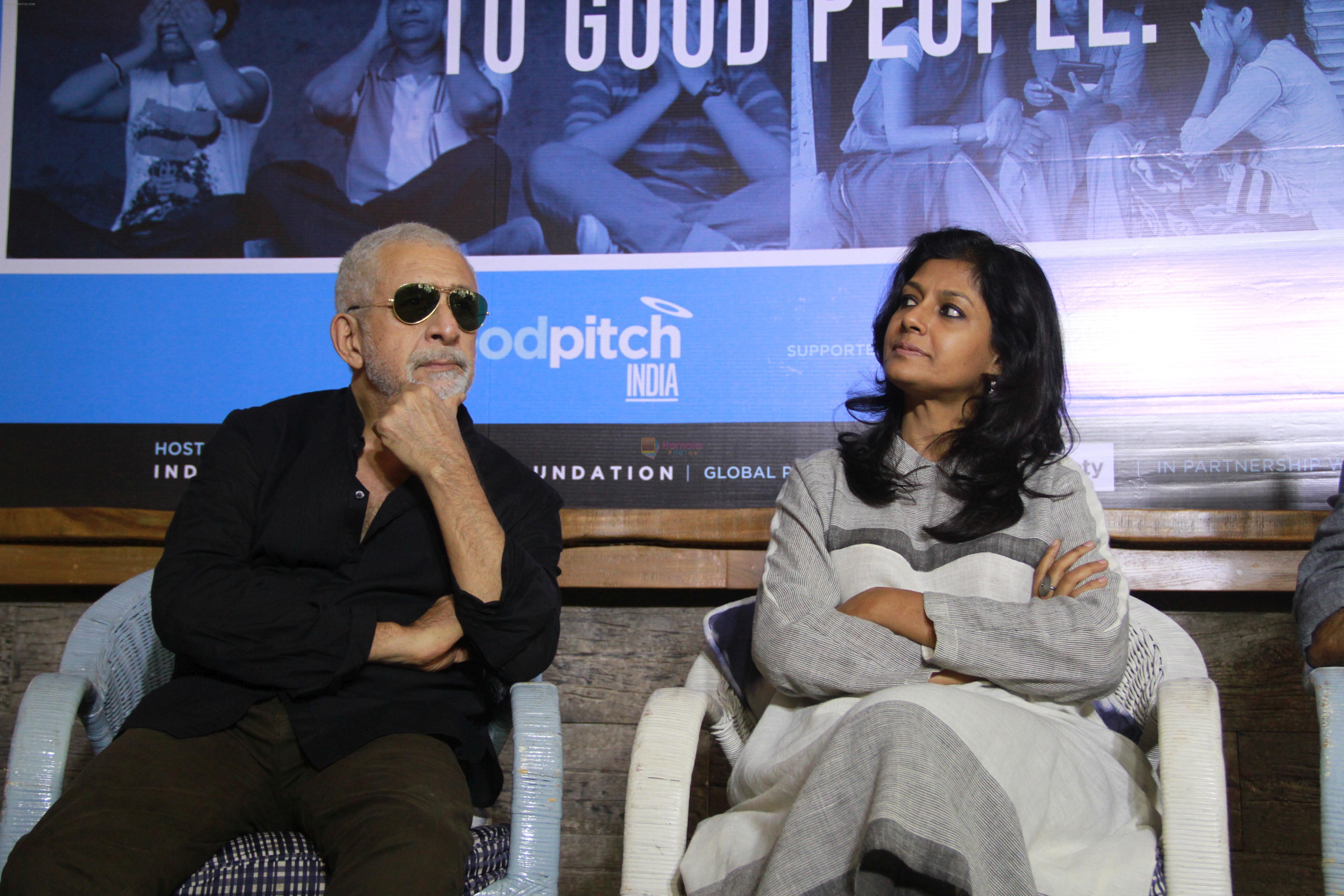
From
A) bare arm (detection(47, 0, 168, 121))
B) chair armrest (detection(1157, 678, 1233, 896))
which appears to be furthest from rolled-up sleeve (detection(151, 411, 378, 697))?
bare arm (detection(47, 0, 168, 121))

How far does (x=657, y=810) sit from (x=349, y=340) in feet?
3.59

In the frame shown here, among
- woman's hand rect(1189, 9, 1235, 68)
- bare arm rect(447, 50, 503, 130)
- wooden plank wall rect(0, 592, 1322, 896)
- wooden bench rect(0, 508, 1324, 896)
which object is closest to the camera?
wooden bench rect(0, 508, 1324, 896)

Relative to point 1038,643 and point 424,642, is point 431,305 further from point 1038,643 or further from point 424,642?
point 1038,643

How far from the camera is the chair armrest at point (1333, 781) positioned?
152 cm

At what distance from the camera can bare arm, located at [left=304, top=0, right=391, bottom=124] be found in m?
2.87

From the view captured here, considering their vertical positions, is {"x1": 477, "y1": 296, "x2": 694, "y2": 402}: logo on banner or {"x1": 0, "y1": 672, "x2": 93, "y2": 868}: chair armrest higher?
{"x1": 477, "y1": 296, "x2": 694, "y2": 402}: logo on banner

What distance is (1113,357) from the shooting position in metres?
2.61

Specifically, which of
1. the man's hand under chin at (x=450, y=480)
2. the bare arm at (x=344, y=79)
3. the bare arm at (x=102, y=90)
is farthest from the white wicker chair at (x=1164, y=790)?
the bare arm at (x=102, y=90)

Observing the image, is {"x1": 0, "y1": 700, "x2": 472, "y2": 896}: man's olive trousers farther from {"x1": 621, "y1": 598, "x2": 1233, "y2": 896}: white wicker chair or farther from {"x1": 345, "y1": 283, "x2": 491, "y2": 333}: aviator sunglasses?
{"x1": 345, "y1": 283, "x2": 491, "y2": 333}: aviator sunglasses

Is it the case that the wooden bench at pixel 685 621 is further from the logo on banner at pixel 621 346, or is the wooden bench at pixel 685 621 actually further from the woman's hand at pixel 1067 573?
the woman's hand at pixel 1067 573

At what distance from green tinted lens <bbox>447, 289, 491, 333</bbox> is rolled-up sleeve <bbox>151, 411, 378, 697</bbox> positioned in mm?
543

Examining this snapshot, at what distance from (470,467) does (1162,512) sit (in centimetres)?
161

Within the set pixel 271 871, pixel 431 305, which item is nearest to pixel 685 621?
pixel 431 305

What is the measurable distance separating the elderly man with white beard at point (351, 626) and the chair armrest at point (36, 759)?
6 centimetres
